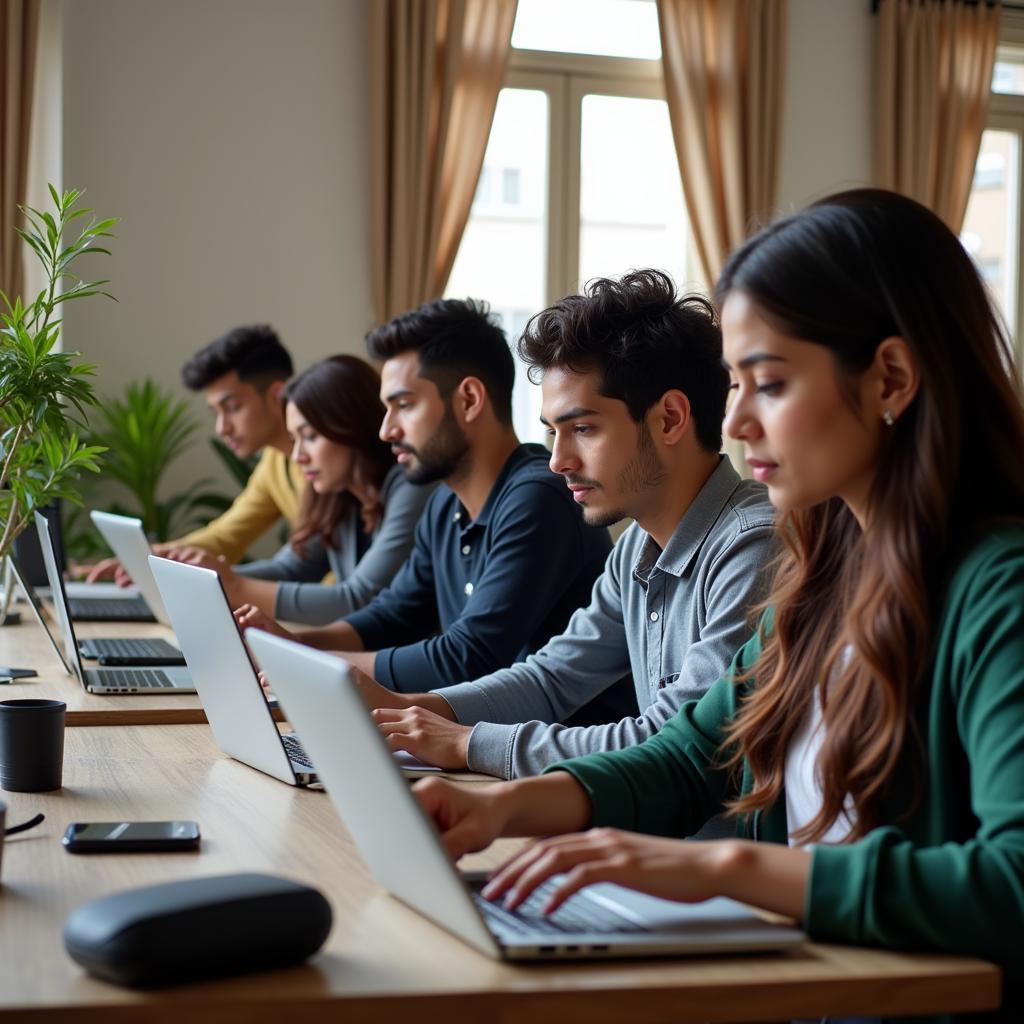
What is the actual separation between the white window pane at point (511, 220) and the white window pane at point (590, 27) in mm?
229

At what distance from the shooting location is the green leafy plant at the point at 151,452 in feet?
16.4

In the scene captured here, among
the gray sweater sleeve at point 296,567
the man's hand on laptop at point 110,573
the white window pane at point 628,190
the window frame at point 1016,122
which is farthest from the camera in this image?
the window frame at point 1016,122

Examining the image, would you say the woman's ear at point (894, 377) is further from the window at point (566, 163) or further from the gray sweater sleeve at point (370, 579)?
the window at point (566, 163)

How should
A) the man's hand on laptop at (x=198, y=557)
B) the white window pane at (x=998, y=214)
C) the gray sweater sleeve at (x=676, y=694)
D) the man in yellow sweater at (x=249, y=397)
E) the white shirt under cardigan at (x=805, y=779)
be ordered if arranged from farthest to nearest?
the white window pane at (x=998, y=214), the man in yellow sweater at (x=249, y=397), the man's hand on laptop at (x=198, y=557), the gray sweater sleeve at (x=676, y=694), the white shirt under cardigan at (x=805, y=779)

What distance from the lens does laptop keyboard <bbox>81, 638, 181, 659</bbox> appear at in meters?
2.68

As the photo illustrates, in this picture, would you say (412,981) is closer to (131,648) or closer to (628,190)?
(131,648)

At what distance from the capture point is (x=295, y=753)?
1.70 meters

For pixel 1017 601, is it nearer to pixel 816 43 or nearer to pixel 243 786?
pixel 243 786

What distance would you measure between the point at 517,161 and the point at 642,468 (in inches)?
162

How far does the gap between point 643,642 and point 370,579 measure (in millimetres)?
1638

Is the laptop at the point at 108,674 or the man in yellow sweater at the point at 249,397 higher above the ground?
the man in yellow sweater at the point at 249,397

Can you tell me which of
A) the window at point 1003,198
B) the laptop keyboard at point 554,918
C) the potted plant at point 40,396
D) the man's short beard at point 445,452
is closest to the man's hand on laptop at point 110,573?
the man's short beard at point 445,452

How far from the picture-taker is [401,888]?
1.08 metres

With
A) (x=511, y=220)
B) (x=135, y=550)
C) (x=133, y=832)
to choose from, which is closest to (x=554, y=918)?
(x=133, y=832)
